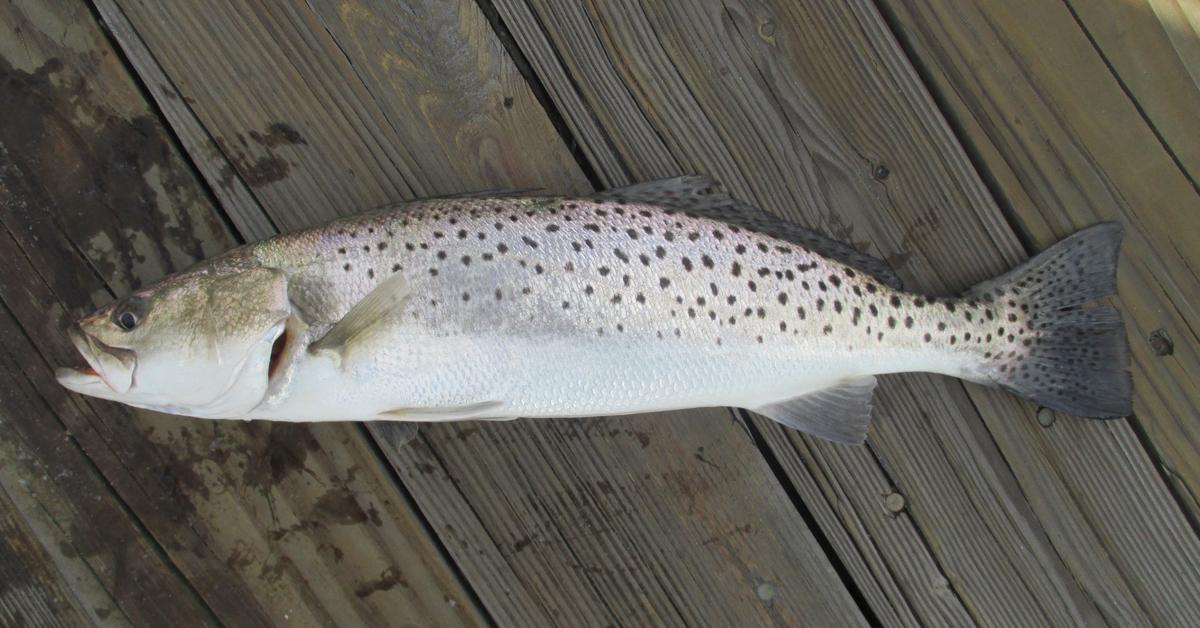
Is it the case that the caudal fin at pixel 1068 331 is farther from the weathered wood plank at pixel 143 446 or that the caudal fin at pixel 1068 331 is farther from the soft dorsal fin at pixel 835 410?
the weathered wood plank at pixel 143 446

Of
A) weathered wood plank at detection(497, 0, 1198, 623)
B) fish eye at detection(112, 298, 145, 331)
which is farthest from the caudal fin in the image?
fish eye at detection(112, 298, 145, 331)

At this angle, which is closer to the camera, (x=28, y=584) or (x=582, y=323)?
(x=582, y=323)


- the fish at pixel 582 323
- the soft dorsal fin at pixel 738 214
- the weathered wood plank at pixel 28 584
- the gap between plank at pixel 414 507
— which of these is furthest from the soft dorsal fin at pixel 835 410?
the weathered wood plank at pixel 28 584

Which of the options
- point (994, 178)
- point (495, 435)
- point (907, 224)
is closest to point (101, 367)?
point (495, 435)

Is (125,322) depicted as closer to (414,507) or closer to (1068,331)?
(414,507)

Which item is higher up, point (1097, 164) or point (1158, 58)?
point (1158, 58)

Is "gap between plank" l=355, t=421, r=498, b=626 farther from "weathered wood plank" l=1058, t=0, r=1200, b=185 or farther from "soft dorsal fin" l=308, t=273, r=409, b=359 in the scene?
"weathered wood plank" l=1058, t=0, r=1200, b=185
